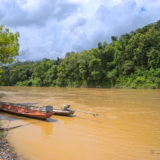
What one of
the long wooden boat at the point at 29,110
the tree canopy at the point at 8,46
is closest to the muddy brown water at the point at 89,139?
the long wooden boat at the point at 29,110

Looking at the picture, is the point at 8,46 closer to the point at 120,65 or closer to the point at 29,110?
the point at 29,110

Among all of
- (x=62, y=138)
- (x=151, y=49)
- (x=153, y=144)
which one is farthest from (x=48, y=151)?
A: (x=151, y=49)

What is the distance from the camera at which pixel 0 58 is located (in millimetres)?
12109

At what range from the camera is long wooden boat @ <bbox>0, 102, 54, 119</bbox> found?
379 inches

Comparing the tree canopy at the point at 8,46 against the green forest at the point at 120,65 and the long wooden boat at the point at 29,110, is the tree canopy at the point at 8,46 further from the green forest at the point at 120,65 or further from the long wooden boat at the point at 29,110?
the green forest at the point at 120,65

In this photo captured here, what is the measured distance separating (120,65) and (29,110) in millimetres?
33127

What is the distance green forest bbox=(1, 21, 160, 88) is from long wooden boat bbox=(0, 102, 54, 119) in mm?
19903

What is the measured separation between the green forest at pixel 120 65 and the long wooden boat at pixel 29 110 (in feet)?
65.3

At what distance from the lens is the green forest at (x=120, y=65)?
34750 mm

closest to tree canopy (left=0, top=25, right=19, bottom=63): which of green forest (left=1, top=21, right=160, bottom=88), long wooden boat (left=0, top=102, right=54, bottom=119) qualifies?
long wooden boat (left=0, top=102, right=54, bottom=119)

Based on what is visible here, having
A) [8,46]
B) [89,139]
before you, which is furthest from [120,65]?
[89,139]

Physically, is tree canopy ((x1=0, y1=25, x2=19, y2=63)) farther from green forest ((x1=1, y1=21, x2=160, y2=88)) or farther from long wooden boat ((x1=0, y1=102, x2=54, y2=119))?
green forest ((x1=1, y1=21, x2=160, y2=88))

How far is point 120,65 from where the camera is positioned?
40.4 meters

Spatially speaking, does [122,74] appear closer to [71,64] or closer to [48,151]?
[71,64]
